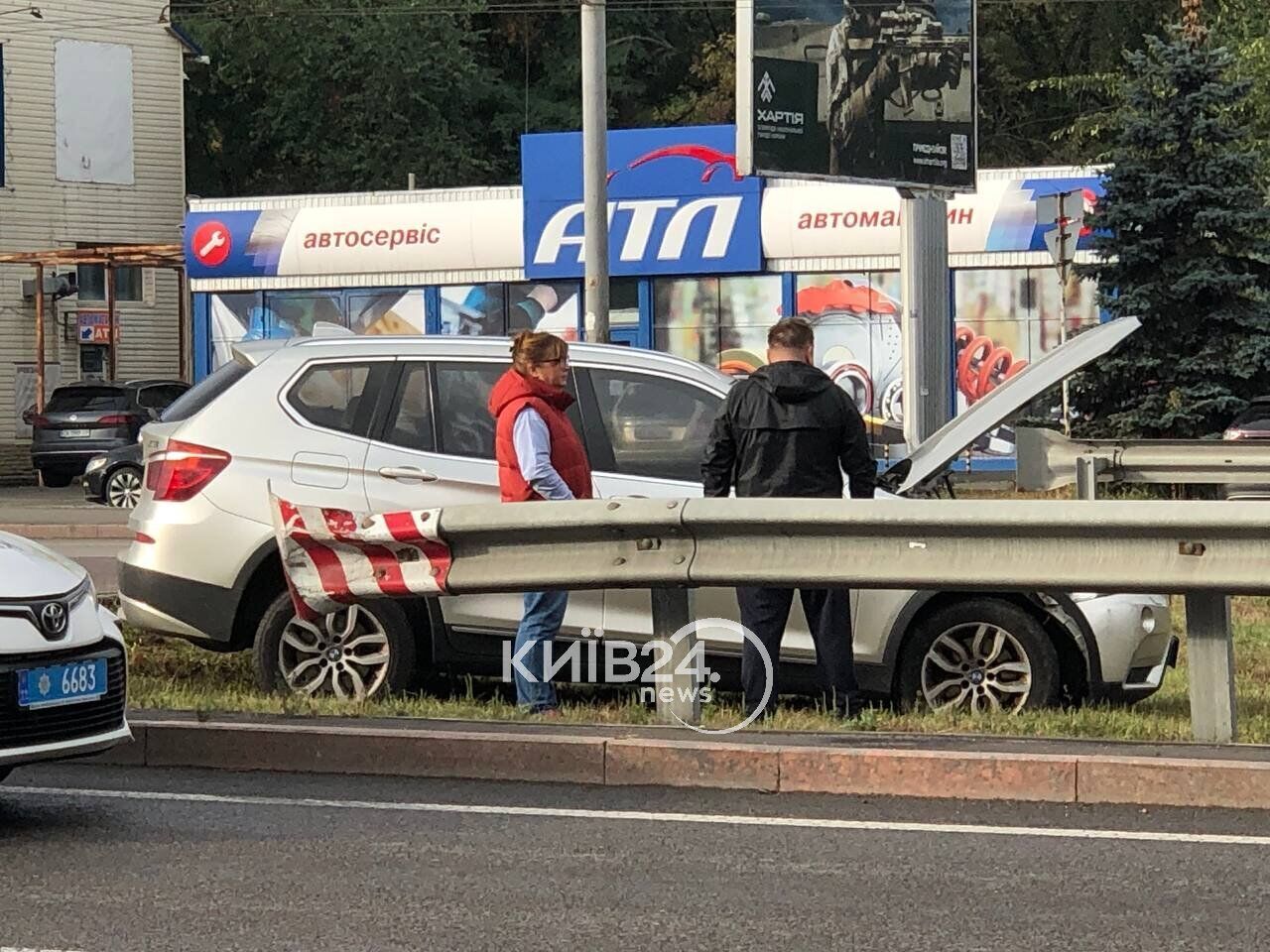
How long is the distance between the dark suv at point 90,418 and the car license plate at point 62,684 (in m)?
24.5

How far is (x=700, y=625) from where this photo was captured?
30.9ft

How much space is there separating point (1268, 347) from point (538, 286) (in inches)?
413

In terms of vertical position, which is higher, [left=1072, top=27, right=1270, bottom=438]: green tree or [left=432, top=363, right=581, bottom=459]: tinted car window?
[left=1072, top=27, right=1270, bottom=438]: green tree

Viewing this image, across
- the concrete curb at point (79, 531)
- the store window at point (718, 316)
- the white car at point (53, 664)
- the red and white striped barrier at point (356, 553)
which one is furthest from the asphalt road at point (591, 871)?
the store window at point (718, 316)

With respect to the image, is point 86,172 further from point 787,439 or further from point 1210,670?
point 1210,670

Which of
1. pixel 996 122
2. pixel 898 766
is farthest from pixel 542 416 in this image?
pixel 996 122

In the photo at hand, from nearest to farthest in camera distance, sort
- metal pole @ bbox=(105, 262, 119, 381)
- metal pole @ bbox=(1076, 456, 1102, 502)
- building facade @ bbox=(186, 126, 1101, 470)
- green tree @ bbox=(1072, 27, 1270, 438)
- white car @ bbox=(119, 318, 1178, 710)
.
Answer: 1. white car @ bbox=(119, 318, 1178, 710)
2. metal pole @ bbox=(1076, 456, 1102, 502)
3. green tree @ bbox=(1072, 27, 1270, 438)
4. building facade @ bbox=(186, 126, 1101, 470)
5. metal pole @ bbox=(105, 262, 119, 381)

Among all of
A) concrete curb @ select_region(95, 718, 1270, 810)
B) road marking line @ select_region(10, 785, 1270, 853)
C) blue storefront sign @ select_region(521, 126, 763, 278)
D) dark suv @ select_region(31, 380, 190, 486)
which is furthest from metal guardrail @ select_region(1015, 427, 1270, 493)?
dark suv @ select_region(31, 380, 190, 486)

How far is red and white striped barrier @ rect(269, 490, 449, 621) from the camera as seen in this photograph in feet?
29.6

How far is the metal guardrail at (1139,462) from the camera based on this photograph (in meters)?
14.0

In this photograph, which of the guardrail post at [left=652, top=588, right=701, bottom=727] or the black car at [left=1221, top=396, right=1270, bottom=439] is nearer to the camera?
the guardrail post at [left=652, top=588, right=701, bottom=727]

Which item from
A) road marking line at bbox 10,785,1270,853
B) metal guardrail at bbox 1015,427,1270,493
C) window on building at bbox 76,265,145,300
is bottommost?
road marking line at bbox 10,785,1270,853

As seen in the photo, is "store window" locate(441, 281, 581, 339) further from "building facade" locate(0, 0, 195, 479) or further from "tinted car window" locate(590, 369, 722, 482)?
"tinted car window" locate(590, 369, 722, 482)

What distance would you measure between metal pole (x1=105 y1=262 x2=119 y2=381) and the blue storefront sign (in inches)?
368
